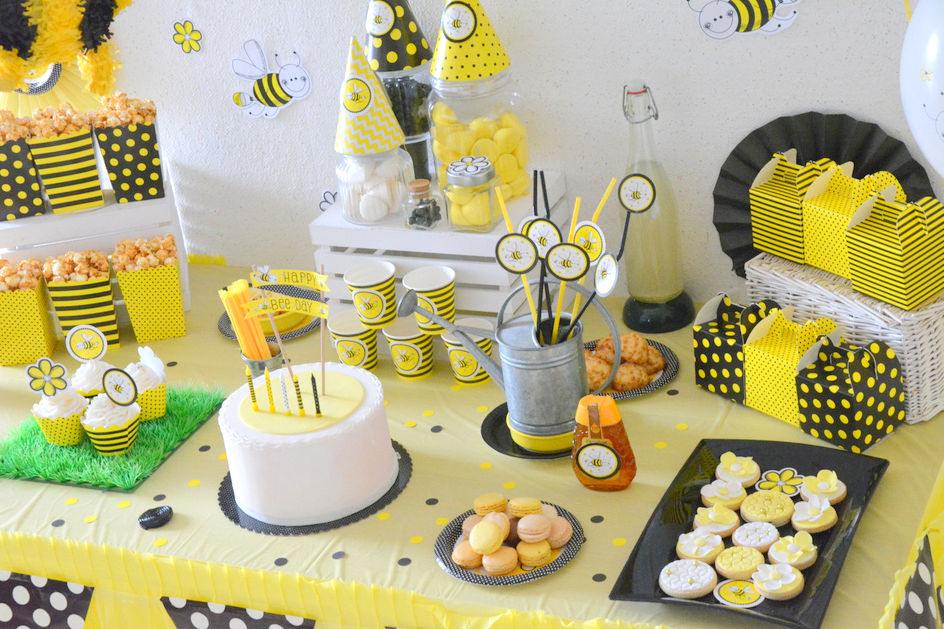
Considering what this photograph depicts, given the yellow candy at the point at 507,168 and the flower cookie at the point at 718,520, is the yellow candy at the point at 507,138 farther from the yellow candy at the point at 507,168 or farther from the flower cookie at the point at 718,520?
the flower cookie at the point at 718,520

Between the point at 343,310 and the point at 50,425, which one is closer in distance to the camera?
the point at 50,425

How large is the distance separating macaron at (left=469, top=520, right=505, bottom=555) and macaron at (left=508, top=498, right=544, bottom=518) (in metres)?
0.05

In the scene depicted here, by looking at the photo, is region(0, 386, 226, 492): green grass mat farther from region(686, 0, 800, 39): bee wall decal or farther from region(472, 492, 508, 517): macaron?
region(686, 0, 800, 39): bee wall decal

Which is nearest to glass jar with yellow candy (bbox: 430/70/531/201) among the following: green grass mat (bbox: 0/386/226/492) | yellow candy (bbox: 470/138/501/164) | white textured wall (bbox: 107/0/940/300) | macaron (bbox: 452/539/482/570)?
yellow candy (bbox: 470/138/501/164)

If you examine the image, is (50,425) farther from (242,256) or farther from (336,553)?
(242,256)

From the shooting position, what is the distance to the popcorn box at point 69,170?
6.15 feet

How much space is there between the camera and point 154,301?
1895mm

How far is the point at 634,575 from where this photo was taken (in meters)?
1.16

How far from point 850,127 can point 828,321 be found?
35 centimetres

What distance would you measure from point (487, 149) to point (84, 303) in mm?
811

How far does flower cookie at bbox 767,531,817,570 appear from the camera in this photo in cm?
112

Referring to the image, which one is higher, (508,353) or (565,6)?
(565,6)

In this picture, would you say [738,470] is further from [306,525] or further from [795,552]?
[306,525]

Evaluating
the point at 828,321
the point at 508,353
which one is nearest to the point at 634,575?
the point at 508,353
